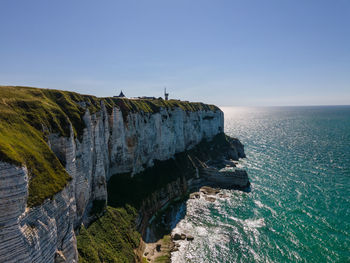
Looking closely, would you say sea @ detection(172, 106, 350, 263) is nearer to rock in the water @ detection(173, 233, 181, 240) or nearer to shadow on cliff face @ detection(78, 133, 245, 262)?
rock in the water @ detection(173, 233, 181, 240)

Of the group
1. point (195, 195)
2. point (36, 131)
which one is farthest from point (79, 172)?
point (195, 195)

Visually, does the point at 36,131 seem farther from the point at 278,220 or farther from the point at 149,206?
the point at 278,220

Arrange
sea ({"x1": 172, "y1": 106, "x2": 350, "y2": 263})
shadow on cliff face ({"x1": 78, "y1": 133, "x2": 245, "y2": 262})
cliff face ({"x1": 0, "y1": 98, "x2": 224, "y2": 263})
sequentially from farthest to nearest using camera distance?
sea ({"x1": 172, "y1": 106, "x2": 350, "y2": 263}) < shadow on cliff face ({"x1": 78, "y1": 133, "x2": 245, "y2": 262}) < cliff face ({"x1": 0, "y1": 98, "x2": 224, "y2": 263})

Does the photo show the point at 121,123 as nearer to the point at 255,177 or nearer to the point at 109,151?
the point at 109,151

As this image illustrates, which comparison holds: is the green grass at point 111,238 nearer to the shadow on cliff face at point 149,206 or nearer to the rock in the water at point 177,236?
the shadow on cliff face at point 149,206

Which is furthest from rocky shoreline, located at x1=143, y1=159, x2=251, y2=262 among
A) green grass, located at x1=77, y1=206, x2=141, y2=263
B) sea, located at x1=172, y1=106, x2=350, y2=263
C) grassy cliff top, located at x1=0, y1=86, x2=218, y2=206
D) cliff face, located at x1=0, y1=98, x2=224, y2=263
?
grassy cliff top, located at x1=0, y1=86, x2=218, y2=206
